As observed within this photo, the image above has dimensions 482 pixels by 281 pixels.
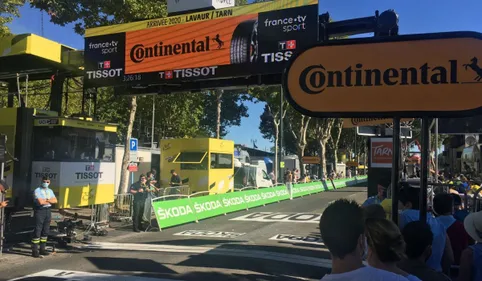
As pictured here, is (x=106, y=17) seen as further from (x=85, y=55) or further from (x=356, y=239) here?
(x=356, y=239)

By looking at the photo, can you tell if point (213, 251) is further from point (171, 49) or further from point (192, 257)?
point (171, 49)

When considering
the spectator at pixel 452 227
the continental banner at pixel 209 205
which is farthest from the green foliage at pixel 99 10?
the spectator at pixel 452 227

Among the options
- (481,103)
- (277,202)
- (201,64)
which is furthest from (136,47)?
(277,202)

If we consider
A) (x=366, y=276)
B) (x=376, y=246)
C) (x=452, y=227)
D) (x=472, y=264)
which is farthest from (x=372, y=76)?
(x=452, y=227)

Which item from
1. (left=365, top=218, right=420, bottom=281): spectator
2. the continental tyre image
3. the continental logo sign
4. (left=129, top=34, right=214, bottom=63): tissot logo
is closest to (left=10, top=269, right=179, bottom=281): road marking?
the continental tyre image

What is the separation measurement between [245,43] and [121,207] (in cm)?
881

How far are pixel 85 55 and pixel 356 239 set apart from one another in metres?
9.12

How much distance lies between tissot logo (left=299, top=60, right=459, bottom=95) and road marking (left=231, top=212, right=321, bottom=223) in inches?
451

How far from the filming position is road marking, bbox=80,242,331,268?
8.19 metres

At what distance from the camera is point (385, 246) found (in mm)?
2174

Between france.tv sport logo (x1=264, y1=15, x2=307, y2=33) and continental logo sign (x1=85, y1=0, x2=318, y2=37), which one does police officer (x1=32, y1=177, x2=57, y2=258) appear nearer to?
continental logo sign (x1=85, y1=0, x2=318, y2=37)

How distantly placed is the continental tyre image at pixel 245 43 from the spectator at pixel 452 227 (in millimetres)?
4607

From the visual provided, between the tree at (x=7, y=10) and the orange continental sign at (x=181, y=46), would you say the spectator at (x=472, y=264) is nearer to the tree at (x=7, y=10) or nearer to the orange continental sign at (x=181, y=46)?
the orange continental sign at (x=181, y=46)

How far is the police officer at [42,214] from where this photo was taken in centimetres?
866
